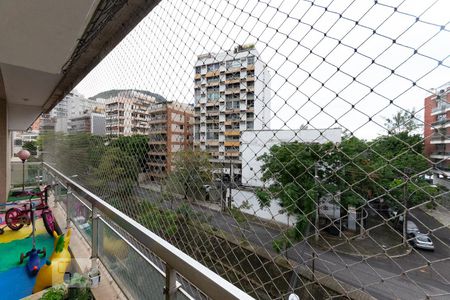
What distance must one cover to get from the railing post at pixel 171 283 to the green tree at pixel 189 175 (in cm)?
47

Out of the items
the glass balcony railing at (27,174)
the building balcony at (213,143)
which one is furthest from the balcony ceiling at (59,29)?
the glass balcony railing at (27,174)

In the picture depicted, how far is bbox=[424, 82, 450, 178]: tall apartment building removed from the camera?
0.42m

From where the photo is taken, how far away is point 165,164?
1.28 metres

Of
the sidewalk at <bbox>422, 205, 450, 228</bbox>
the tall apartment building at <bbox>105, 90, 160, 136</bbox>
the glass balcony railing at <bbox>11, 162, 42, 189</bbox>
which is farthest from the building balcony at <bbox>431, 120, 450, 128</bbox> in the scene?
the glass balcony railing at <bbox>11, 162, 42, 189</bbox>

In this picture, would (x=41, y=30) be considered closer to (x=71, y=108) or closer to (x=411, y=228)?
(x=411, y=228)

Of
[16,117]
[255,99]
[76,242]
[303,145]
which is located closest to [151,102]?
[255,99]

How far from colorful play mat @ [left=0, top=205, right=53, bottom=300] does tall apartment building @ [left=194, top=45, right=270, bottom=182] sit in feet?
6.77

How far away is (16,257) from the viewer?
227 centimetres

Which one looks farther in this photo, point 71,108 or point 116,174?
point 71,108

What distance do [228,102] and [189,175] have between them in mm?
461

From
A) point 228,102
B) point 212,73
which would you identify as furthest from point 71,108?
point 228,102

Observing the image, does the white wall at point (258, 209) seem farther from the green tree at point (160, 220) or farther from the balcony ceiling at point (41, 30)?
the balcony ceiling at point (41, 30)

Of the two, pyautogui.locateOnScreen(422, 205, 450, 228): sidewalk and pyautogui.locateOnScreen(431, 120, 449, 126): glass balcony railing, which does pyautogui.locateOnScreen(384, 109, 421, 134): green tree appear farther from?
pyautogui.locateOnScreen(422, 205, 450, 228): sidewalk

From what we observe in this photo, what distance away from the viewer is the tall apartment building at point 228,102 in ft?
2.66
